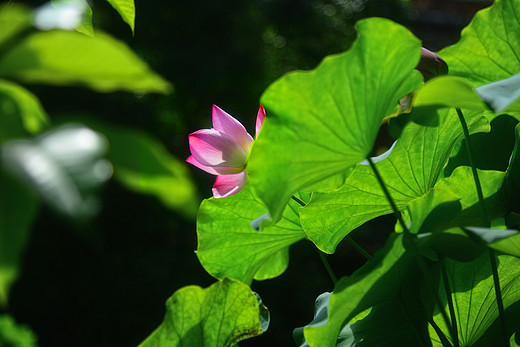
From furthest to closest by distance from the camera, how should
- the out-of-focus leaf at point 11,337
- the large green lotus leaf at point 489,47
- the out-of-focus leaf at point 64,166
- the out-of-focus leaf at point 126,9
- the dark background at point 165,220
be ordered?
the dark background at point 165,220 → the out-of-focus leaf at point 11,337 → the large green lotus leaf at point 489,47 → the out-of-focus leaf at point 126,9 → the out-of-focus leaf at point 64,166

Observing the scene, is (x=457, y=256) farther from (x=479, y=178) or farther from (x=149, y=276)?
(x=149, y=276)

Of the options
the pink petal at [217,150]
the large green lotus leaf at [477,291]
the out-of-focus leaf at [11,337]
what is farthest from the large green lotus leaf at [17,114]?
the out-of-focus leaf at [11,337]

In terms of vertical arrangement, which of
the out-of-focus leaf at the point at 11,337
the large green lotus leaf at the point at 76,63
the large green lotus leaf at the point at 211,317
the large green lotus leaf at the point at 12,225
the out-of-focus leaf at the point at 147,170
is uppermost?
the large green lotus leaf at the point at 76,63

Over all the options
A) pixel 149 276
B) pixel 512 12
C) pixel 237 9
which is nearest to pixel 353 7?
pixel 237 9

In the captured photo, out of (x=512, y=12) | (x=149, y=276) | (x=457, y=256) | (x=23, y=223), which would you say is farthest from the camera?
(x=149, y=276)

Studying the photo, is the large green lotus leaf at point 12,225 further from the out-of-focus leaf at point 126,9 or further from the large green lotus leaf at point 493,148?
the large green lotus leaf at point 493,148

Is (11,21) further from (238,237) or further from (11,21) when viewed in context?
(238,237)
